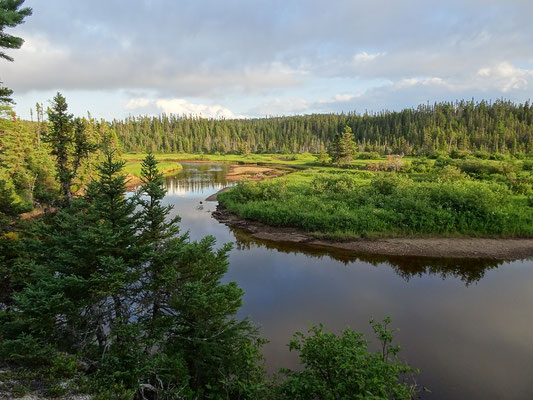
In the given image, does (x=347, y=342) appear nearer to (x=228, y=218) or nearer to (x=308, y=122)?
(x=228, y=218)

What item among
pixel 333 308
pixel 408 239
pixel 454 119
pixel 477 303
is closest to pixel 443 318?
pixel 477 303

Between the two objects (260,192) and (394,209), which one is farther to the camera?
(260,192)

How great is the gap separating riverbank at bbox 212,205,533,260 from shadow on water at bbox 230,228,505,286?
607 millimetres

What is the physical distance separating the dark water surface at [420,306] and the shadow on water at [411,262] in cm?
7

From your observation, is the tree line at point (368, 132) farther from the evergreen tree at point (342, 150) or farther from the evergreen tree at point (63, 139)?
the evergreen tree at point (63, 139)

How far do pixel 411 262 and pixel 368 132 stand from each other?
14012 centimetres

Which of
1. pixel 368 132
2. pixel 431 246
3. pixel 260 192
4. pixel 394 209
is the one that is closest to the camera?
pixel 431 246

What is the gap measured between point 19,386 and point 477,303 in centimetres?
1926

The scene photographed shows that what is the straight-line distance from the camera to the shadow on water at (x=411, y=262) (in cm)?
2039

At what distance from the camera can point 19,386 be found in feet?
→ 19.1

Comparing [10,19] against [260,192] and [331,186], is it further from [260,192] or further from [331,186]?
[331,186]

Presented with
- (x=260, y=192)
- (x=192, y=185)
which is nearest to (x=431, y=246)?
(x=260, y=192)

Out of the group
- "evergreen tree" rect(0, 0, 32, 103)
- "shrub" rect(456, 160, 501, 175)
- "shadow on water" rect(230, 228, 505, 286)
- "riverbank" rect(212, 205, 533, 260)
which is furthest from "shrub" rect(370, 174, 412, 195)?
"evergreen tree" rect(0, 0, 32, 103)

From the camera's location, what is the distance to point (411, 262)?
2239 cm
